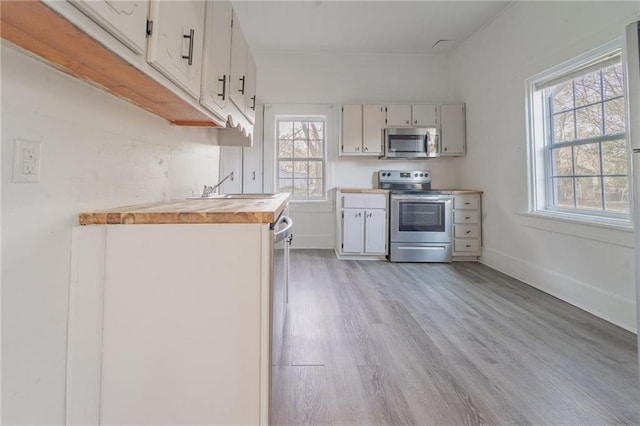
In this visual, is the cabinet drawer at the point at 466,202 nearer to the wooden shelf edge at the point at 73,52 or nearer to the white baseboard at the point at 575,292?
the white baseboard at the point at 575,292

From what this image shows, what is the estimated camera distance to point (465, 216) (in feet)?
12.1

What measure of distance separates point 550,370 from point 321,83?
13.7 feet

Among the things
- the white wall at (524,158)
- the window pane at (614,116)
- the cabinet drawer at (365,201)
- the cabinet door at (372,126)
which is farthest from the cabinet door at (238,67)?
the window pane at (614,116)

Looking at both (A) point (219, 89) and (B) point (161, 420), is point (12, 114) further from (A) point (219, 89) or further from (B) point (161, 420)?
(B) point (161, 420)

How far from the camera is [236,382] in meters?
0.97

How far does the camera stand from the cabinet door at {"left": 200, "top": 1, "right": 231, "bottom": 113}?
1.34 m

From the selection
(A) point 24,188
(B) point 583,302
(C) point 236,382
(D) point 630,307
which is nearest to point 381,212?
(B) point 583,302

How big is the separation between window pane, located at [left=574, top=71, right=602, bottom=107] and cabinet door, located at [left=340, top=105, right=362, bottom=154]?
7.63 feet

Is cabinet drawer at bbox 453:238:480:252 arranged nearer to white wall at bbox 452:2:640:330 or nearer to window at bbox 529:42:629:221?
white wall at bbox 452:2:640:330

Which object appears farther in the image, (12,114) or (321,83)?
(321,83)

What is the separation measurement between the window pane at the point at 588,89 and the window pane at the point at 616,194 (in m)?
0.68

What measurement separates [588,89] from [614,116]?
369mm

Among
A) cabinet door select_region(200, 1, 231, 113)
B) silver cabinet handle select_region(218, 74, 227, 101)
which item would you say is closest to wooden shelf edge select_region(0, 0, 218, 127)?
cabinet door select_region(200, 1, 231, 113)

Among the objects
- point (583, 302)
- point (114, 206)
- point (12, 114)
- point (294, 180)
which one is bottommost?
point (583, 302)
